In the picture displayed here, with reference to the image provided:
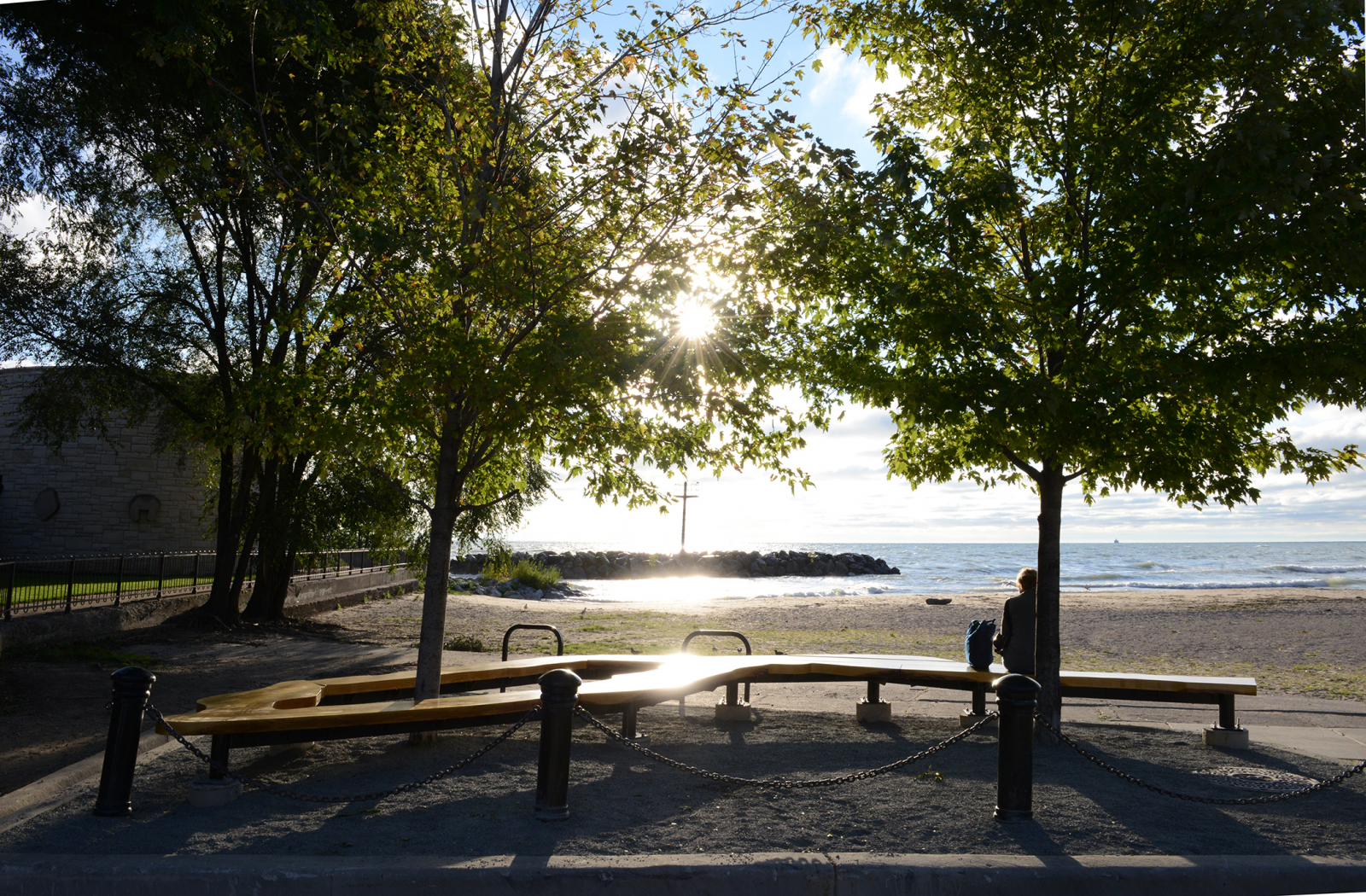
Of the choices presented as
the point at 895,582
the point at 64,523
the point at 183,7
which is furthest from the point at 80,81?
the point at 895,582

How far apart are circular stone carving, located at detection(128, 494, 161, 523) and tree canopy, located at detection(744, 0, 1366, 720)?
23.0m

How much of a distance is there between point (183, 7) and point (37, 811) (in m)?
7.13

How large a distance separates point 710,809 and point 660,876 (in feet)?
4.06

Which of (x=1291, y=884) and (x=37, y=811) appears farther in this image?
(x=37, y=811)

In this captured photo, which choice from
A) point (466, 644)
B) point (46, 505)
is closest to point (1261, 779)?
point (466, 644)

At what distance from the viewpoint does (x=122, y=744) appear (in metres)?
5.34

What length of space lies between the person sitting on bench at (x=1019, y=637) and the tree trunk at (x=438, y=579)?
5212mm

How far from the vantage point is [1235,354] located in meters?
6.56

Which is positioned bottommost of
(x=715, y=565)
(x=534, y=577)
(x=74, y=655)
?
(x=715, y=565)

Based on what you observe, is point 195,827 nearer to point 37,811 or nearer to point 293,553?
point 37,811

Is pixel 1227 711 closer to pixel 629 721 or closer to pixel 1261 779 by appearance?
pixel 1261 779

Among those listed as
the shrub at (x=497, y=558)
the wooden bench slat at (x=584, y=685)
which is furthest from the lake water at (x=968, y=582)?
the wooden bench slat at (x=584, y=685)

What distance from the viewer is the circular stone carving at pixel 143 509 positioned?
23875 millimetres

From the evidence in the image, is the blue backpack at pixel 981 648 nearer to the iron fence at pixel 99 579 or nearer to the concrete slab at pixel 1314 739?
the concrete slab at pixel 1314 739
